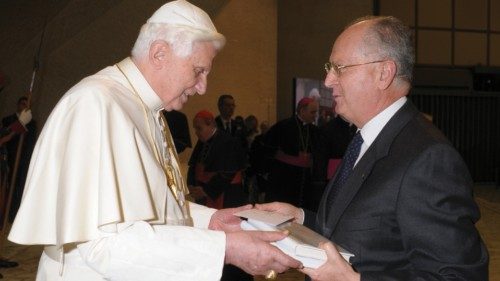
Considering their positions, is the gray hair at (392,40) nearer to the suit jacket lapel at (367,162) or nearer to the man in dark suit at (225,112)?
the suit jacket lapel at (367,162)

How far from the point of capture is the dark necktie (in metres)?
2.10

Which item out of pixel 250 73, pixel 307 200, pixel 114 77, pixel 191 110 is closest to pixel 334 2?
pixel 250 73

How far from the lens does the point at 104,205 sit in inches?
72.5

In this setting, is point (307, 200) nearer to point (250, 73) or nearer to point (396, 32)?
point (396, 32)

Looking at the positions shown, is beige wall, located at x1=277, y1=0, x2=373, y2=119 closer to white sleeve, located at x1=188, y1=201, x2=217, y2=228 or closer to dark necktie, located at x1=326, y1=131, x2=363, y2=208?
white sleeve, located at x1=188, y1=201, x2=217, y2=228

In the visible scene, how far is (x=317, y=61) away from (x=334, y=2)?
1.54 meters

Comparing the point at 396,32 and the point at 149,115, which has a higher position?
the point at 396,32

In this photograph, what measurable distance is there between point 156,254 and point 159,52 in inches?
29.6

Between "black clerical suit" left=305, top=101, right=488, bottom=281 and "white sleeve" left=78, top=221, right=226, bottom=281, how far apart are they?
0.42 m

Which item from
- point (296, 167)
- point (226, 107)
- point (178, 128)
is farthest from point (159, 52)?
point (226, 107)

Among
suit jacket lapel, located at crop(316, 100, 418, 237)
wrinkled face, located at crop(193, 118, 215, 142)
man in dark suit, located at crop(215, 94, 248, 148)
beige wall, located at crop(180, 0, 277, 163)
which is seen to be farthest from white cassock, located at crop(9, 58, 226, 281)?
beige wall, located at crop(180, 0, 277, 163)

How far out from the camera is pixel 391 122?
6.42ft

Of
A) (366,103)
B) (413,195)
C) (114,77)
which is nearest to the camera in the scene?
(413,195)

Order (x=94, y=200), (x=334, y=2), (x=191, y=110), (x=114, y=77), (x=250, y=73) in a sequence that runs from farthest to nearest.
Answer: (x=334, y=2), (x=250, y=73), (x=191, y=110), (x=114, y=77), (x=94, y=200)
